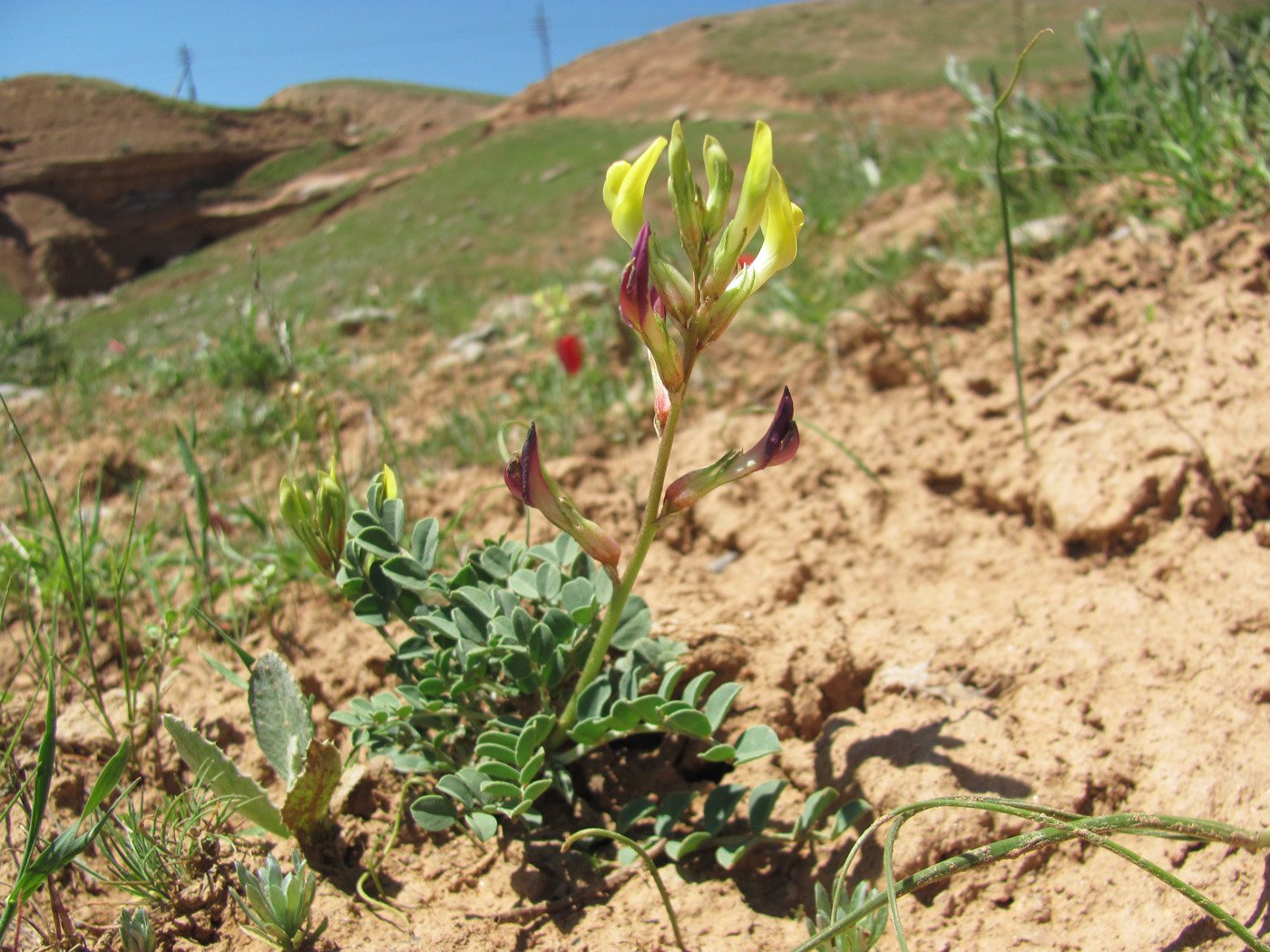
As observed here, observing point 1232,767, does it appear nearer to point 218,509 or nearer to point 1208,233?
point 1208,233

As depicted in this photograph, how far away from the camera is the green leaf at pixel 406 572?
146cm

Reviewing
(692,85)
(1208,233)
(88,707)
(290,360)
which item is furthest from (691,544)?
(692,85)

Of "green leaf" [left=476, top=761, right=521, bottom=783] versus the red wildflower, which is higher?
the red wildflower

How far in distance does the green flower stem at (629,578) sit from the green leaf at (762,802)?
0.34 metres

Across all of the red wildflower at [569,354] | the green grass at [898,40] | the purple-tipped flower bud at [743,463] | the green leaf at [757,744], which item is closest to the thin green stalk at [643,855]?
the green leaf at [757,744]

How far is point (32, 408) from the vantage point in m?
4.02

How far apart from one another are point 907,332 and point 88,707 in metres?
2.60

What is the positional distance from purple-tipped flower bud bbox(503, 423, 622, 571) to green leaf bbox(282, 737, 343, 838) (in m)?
0.57

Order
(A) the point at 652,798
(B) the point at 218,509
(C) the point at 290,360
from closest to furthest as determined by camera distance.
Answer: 1. (A) the point at 652,798
2. (C) the point at 290,360
3. (B) the point at 218,509

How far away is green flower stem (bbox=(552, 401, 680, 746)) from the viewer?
3.89 feet

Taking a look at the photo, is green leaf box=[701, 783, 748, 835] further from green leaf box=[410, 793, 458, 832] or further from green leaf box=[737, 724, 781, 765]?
green leaf box=[410, 793, 458, 832]

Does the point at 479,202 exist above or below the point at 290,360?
above

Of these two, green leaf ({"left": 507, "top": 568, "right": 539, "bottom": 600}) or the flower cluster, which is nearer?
the flower cluster

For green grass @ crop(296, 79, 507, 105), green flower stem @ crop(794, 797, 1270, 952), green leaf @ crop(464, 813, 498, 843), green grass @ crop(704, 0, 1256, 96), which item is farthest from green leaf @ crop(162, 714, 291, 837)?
green grass @ crop(296, 79, 507, 105)
